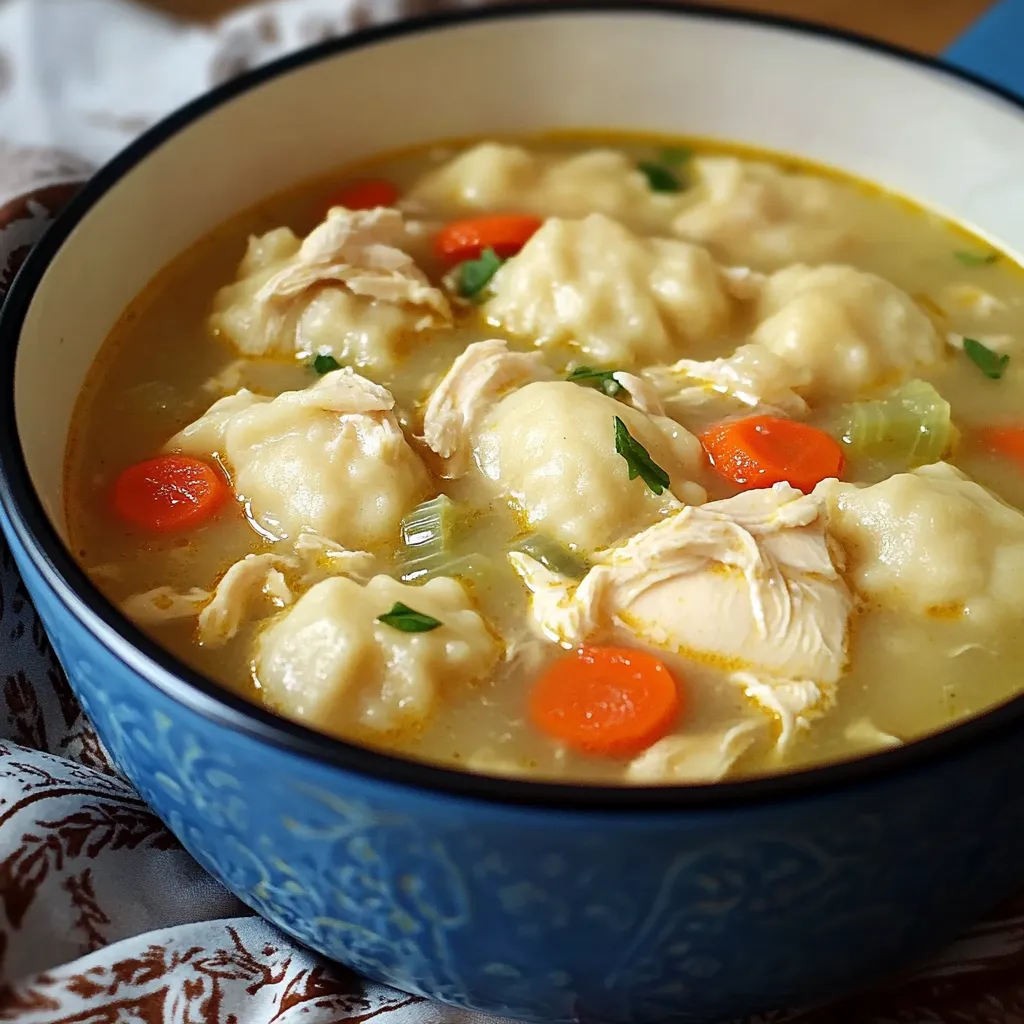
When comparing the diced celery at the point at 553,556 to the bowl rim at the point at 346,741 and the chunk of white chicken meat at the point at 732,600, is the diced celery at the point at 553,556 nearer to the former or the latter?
the chunk of white chicken meat at the point at 732,600

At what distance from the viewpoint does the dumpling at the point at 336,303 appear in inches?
84.0

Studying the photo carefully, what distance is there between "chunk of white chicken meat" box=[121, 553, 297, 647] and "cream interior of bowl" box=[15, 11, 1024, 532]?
0.73 m

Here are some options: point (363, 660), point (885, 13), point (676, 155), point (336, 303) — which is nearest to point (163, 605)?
point (363, 660)

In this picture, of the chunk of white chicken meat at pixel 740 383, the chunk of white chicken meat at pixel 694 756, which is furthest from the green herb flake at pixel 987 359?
the chunk of white chicken meat at pixel 694 756

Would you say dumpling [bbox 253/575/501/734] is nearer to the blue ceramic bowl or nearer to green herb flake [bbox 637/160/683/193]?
the blue ceramic bowl

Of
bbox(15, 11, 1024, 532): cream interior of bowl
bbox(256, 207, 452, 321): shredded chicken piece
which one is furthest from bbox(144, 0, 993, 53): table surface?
bbox(256, 207, 452, 321): shredded chicken piece

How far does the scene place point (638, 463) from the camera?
1812mm

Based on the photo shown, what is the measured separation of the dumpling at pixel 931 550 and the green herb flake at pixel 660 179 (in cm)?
99

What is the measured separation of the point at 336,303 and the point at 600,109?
3.12 feet

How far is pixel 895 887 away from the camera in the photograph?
1346 millimetres

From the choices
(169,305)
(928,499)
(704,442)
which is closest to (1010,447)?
(928,499)

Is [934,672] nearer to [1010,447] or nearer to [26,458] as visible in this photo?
[1010,447]

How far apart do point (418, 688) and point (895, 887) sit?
0.56m

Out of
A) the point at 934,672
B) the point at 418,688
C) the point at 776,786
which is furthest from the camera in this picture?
the point at 934,672
